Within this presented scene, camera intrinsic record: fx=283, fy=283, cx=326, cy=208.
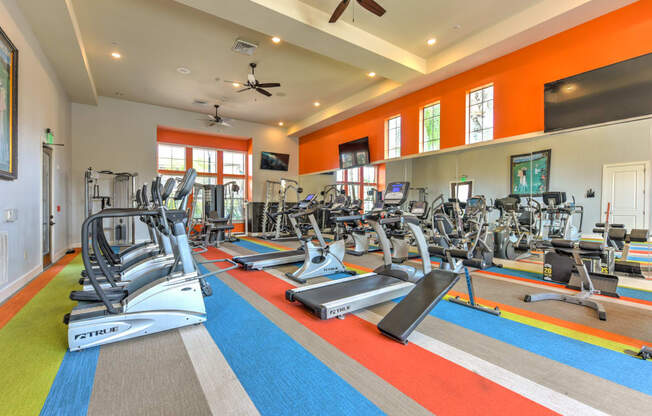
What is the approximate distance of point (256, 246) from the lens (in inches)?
292

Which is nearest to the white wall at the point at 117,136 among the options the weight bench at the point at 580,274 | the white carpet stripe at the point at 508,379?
the white carpet stripe at the point at 508,379

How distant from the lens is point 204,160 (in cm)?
1012

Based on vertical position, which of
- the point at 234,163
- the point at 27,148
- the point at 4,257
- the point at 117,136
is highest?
the point at 117,136

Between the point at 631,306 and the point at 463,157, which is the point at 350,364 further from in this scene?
the point at 463,157

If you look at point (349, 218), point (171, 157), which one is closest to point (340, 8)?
point (349, 218)

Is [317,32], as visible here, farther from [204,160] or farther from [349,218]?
[204,160]

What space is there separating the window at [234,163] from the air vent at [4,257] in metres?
7.47

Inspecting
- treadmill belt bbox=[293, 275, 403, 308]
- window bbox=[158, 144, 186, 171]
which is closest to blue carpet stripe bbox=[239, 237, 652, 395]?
treadmill belt bbox=[293, 275, 403, 308]

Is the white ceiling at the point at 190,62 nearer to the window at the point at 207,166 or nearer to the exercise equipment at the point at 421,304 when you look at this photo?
the window at the point at 207,166

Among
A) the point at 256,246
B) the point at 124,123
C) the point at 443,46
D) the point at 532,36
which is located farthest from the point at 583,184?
the point at 124,123

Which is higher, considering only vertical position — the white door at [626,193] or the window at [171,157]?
the window at [171,157]

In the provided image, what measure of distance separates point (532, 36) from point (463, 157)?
7.41ft

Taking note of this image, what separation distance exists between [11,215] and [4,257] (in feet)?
1.75

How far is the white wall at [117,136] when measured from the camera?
Answer: 768cm
